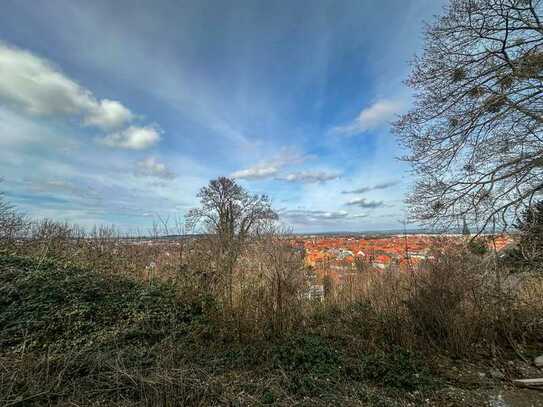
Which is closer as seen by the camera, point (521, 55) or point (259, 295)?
point (259, 295)

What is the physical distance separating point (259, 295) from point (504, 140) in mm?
6564

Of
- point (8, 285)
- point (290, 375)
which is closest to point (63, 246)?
point (8, 285)

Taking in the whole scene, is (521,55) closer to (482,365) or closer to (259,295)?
(482,365)

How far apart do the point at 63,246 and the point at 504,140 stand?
12.3 meters

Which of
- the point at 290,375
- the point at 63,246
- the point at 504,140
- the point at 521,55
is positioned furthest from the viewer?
the point at 63,246

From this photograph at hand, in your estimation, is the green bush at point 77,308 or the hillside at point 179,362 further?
the green bush at point 77,308

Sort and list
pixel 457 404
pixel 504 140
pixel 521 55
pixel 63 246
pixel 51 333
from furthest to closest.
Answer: pixel 63 246 < pixel 504 140 < pixel 521 55 < pixel 51 333 < pixel 457 404

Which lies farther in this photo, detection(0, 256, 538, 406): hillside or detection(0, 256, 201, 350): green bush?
detection(0, 256, 201, 350): green bush

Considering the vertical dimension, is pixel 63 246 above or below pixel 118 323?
above

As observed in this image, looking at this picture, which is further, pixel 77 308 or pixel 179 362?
pixel 77 308

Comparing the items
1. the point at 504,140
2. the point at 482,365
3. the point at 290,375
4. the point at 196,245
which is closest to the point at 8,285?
the point at 196,245

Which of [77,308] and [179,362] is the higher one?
[77,308]

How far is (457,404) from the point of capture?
112 inches

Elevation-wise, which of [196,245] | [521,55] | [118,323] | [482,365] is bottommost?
[482,365]
